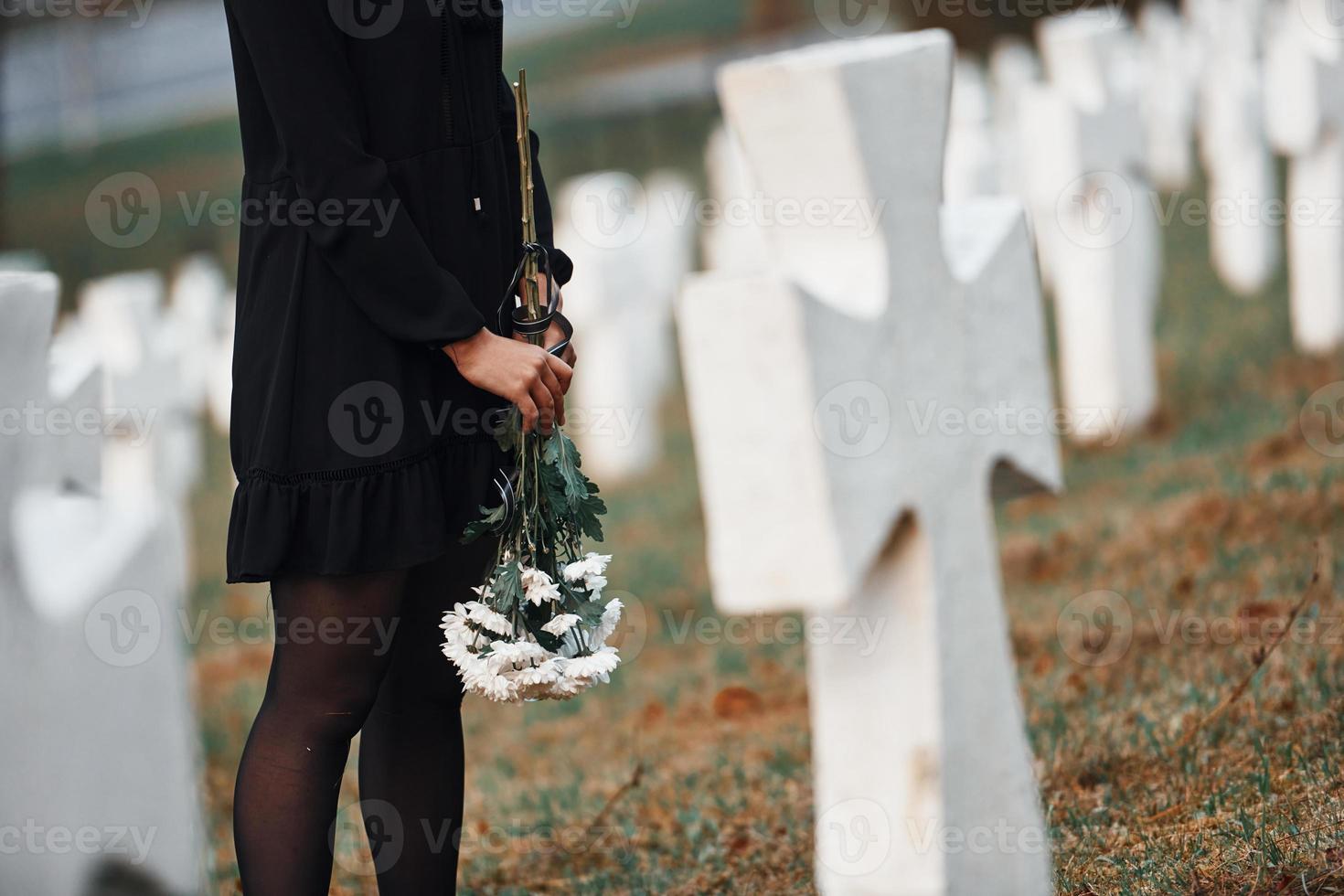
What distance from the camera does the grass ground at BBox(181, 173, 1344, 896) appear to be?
9.61 ft

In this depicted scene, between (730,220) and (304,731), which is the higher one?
(730,220)

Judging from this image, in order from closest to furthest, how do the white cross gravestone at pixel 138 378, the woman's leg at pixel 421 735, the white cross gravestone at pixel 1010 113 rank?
the woman's leg at pixel 421 735, the white cross gravestone at pixel 138 378, the white cross gravestone at pixel 1010 113

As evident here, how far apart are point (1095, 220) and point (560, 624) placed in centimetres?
536

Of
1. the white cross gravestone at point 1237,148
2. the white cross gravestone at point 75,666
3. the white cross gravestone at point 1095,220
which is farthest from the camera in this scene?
the white cross gravestone at point 1237,148

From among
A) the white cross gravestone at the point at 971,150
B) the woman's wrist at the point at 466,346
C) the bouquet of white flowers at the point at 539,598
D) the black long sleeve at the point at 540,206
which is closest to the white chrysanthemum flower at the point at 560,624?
the bouquet of white flowers at the point at 539,598

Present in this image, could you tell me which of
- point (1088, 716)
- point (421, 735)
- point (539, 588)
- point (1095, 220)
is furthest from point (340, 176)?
point (1095, 220)

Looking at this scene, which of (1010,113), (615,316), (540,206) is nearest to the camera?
(540,206)

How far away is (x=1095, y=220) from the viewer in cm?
715

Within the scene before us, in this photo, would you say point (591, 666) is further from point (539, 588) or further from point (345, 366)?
point (345, 366)

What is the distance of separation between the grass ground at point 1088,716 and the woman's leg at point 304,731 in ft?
2.51

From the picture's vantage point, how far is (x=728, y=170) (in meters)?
11.1

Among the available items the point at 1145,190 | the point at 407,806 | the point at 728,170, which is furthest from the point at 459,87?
the point at 728,170

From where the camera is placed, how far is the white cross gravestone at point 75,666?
266 cm

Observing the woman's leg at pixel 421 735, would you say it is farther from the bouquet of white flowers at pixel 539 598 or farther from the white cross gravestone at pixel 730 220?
the white cross gravestone at pixel 730 220
